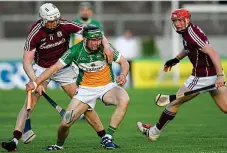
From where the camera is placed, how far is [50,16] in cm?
1119

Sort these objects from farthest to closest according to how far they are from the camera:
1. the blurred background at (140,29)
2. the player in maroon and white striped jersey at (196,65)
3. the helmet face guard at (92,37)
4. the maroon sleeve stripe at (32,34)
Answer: the blurred background at (140,29) < the maroon sleeve stripe at (32,34) < the player in maroon and white striped jersey at (196,65) < the helmet face guard at (92,37)

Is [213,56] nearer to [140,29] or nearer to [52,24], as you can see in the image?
[52,24]

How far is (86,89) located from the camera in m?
10.9

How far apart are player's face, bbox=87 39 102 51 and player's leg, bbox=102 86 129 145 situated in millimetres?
665

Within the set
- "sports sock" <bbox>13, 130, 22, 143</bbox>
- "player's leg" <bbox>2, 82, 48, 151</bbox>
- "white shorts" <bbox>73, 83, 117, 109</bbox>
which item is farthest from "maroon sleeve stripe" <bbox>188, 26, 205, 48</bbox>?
"sports sock" <bbox>13, 130, 22, 143</bbox>

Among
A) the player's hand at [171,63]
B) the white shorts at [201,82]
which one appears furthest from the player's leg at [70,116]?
the player's hand at [171,63]

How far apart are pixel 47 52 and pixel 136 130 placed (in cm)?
294

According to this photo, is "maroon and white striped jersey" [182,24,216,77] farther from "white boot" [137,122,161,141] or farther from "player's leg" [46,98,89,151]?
"player's leg" [46,98,89,151]

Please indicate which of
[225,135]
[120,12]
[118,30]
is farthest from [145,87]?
[225,135]

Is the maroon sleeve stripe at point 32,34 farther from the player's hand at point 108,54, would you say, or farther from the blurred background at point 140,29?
the blurred background at point 140,29

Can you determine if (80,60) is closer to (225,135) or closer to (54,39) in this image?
(54,39)

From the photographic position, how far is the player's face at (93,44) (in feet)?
34.8

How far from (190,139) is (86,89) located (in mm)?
2109

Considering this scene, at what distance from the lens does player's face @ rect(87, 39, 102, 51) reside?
10.6 m
